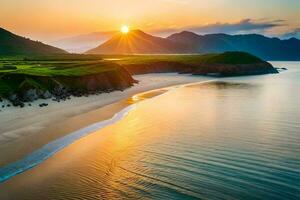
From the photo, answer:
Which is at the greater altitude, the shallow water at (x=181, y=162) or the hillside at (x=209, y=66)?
the hillside at (x=209, y=66)

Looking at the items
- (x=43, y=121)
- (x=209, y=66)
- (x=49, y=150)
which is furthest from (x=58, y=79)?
(x=209, y=66)

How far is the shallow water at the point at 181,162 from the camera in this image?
21.2m

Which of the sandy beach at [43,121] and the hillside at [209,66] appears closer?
the sandy beach at [43,121]

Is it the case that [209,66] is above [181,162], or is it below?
above

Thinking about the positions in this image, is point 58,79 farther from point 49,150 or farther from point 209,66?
point 209,66

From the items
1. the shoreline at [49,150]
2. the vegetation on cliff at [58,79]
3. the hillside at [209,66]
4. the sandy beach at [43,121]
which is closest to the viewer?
Result: the shoreline at [49,150]

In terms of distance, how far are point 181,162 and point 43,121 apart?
21.0m

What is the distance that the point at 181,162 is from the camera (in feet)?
87.5

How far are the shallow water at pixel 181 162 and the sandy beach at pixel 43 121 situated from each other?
11.4ft

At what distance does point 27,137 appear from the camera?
33125 mm

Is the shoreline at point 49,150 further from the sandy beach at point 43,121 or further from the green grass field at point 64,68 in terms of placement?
the green grass field at point 64,68

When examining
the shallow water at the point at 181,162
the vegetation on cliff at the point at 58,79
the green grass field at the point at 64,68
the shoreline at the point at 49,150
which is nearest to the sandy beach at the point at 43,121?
the shoreline at the point at 49,150

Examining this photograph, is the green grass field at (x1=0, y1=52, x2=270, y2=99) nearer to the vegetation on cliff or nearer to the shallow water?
the vegetation on cliff

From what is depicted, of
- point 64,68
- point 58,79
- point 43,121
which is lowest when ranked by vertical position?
point 43,121
